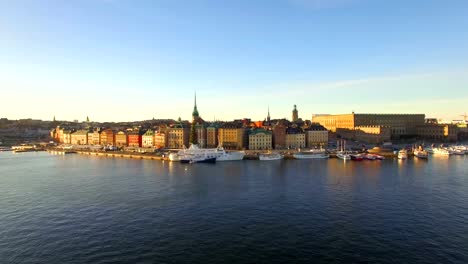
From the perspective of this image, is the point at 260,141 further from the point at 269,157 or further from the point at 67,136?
the point at 67,136

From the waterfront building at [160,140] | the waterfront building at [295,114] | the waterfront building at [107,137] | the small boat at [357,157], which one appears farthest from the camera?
the waterfront building at [295,114]

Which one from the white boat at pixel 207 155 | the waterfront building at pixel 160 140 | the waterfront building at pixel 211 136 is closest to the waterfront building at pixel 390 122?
the waterfront building at pixel 211 136

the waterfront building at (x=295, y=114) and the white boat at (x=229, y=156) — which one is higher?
the waterfront building at (x=295, y=114)

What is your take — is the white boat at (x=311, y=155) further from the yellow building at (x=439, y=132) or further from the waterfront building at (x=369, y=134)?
the yellow building at (x=439, y=132)

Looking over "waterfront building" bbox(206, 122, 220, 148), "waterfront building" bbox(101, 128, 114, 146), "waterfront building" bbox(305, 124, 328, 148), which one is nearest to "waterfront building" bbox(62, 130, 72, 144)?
"waterfront building" bbox(101, 128, 114, 146)

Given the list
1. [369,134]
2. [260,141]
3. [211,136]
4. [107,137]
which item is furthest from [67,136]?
[369,134]

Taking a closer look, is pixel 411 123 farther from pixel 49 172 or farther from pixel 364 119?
pixel 49 172

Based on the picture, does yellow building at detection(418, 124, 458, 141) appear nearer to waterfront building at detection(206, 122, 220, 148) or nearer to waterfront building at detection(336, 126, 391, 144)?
waterfront building at detection(336, 126, 391, 144)
